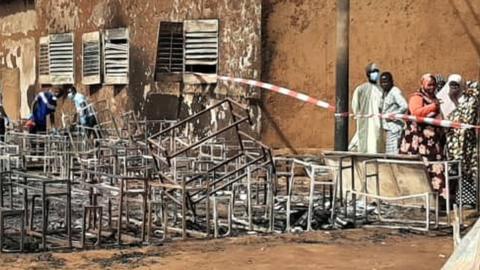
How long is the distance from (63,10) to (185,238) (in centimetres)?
1182

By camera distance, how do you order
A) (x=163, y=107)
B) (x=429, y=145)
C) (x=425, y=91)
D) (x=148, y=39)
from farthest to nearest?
(x=148, y=39), (x=163, y=107), (x=425, y=91), (x=429, y=145)

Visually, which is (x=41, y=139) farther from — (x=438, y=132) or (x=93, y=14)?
(x=438, y=132)

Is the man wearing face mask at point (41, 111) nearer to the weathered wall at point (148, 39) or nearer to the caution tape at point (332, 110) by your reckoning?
the weathered wall at point (148, 39)

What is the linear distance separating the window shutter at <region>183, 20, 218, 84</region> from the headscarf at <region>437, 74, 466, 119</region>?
16.0ft

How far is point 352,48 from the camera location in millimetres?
13117

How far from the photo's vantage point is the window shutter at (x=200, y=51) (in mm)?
14578

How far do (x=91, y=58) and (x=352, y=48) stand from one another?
21.3 feet

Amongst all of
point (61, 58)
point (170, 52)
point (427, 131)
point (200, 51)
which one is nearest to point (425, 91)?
point (427, 131)

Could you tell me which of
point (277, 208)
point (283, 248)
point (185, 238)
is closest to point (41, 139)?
point (277, 208)

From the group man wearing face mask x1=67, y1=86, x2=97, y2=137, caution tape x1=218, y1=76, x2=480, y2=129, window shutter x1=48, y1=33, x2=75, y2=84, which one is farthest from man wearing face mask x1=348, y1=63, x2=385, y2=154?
window shutter x1=48, y1=33, x2=75, y2=84

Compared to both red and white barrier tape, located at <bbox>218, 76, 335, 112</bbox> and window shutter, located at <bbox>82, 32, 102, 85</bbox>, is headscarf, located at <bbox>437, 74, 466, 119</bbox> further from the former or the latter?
window shutter, located at <bbox>82, 32, 102, 85</bbox>

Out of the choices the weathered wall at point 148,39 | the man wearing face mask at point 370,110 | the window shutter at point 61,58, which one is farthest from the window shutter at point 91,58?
the man wearing face mask at point 370,110

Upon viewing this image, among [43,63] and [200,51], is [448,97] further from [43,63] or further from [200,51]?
[43,63]

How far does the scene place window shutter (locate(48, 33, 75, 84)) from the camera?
60.6ft
